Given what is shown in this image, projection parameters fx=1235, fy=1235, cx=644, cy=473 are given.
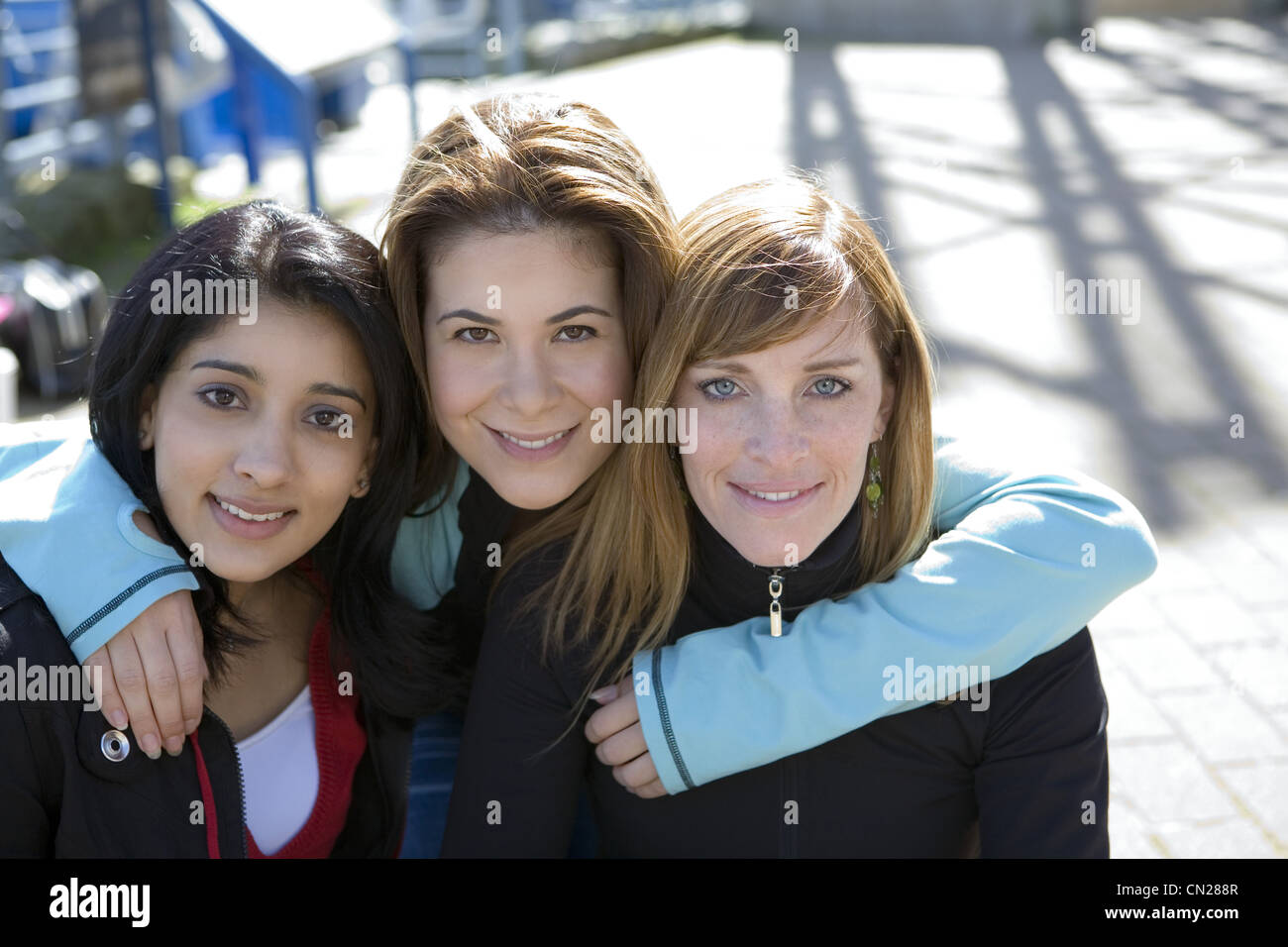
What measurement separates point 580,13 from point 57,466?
14016 millimetres

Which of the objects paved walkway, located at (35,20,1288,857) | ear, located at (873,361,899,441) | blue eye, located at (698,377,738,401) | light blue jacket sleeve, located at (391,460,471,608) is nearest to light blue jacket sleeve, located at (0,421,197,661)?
light blue jacket sleeve, located at (391,460,471,608)

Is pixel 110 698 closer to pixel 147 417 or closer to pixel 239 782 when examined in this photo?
pixel 239 782

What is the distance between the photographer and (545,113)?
2.08 metres

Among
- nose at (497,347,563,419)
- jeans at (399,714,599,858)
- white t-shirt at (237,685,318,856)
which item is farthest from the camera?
jeans at (399,714,599,858)

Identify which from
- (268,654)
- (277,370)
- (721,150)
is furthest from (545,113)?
(721,150)

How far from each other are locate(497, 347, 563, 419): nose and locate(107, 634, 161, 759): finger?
66 cm

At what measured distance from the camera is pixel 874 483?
201 centimetres

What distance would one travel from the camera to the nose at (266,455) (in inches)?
71.9

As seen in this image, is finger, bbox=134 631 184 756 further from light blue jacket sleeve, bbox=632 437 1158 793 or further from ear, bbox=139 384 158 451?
light blue jacket sleeve, bbox=632 437 1158 793

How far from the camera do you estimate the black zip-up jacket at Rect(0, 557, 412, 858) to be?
172 centimetres

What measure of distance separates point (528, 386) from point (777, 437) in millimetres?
404

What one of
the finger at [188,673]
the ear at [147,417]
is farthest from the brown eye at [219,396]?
the finger at [188,673]

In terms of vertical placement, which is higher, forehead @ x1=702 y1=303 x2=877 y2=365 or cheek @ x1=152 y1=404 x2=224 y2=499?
forehead @ x1=702 y1=303 x2=877 y2=365

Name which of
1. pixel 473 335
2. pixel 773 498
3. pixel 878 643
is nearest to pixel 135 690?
pixel 473 335
